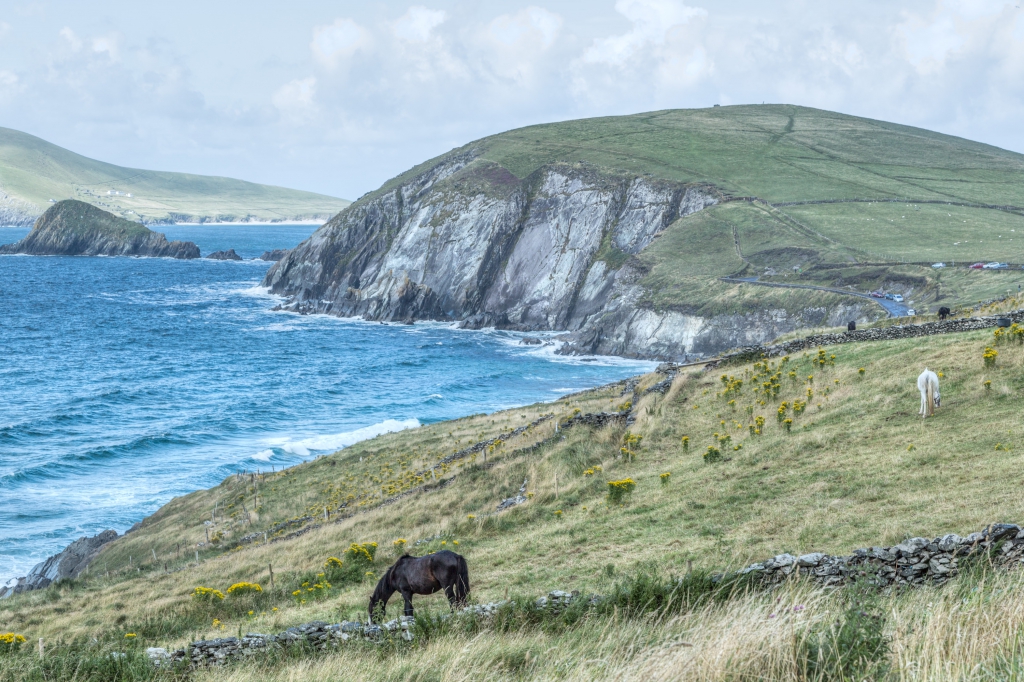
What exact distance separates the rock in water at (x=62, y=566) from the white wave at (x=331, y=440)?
74.0 ft

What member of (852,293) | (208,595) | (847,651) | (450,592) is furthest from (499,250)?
(847,651)

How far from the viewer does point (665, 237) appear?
125 metres

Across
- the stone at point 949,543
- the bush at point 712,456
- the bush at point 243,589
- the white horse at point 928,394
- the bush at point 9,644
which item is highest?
the white horse at point 928,394

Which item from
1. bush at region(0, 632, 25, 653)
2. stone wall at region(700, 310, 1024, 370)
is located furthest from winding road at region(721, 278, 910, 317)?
bush at region(0, 632, 25, 653)

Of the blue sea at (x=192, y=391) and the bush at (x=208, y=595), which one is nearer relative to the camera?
the bush at (x=208, y=595)

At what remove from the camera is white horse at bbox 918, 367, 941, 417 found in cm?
2125

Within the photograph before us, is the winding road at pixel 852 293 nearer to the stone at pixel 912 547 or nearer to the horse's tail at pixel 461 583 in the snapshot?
the stone at pixel 912 547

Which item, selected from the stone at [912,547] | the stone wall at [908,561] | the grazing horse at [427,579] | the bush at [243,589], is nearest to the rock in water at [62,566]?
the bush at [243,589]

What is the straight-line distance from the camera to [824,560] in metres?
11.4

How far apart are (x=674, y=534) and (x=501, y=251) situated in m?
121

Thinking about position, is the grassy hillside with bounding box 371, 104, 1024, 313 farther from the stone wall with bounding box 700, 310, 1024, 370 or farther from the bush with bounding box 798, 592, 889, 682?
the bush with bounding box 798, 592, 889, 682

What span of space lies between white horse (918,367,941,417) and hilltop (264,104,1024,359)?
205 ft

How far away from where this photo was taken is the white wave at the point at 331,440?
62.8 meters

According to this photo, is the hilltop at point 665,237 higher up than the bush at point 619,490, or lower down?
higher up
